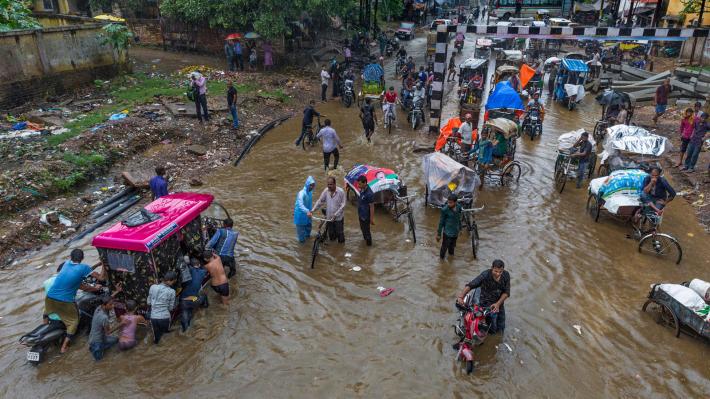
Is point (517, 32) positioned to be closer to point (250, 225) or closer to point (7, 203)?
point (250, 225)

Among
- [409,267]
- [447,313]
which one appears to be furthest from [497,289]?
[409,267]

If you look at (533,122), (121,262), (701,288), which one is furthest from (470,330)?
(533,122)

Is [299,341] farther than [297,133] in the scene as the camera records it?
No

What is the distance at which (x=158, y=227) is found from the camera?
6.69m

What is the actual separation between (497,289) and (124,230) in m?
5.36

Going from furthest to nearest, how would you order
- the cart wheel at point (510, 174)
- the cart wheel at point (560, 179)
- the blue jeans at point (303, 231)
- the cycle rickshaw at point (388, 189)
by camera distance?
the cart wheel at point (510, 174), the cart wheel at point (560, 179), the cycle rickshaw at point (388, 189), the blue jeans at point (303, 231)

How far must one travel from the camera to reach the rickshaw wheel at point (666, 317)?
6.68 meters

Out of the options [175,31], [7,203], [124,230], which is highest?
[175,31]

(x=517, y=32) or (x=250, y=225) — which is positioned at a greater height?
(x=517, y=32)

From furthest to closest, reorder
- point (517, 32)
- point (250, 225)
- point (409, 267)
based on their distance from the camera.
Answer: point (517, 32), point (250, 225), point (409, 267)

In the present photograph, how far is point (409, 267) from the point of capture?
859 cm

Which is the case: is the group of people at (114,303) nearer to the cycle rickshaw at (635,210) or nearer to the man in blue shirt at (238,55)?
the cycle rickshaw at (635,210)

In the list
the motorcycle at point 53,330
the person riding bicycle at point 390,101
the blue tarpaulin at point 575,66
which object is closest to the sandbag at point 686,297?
the motorcycle at point 53,330

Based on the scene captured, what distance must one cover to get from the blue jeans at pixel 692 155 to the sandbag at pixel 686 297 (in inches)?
273
